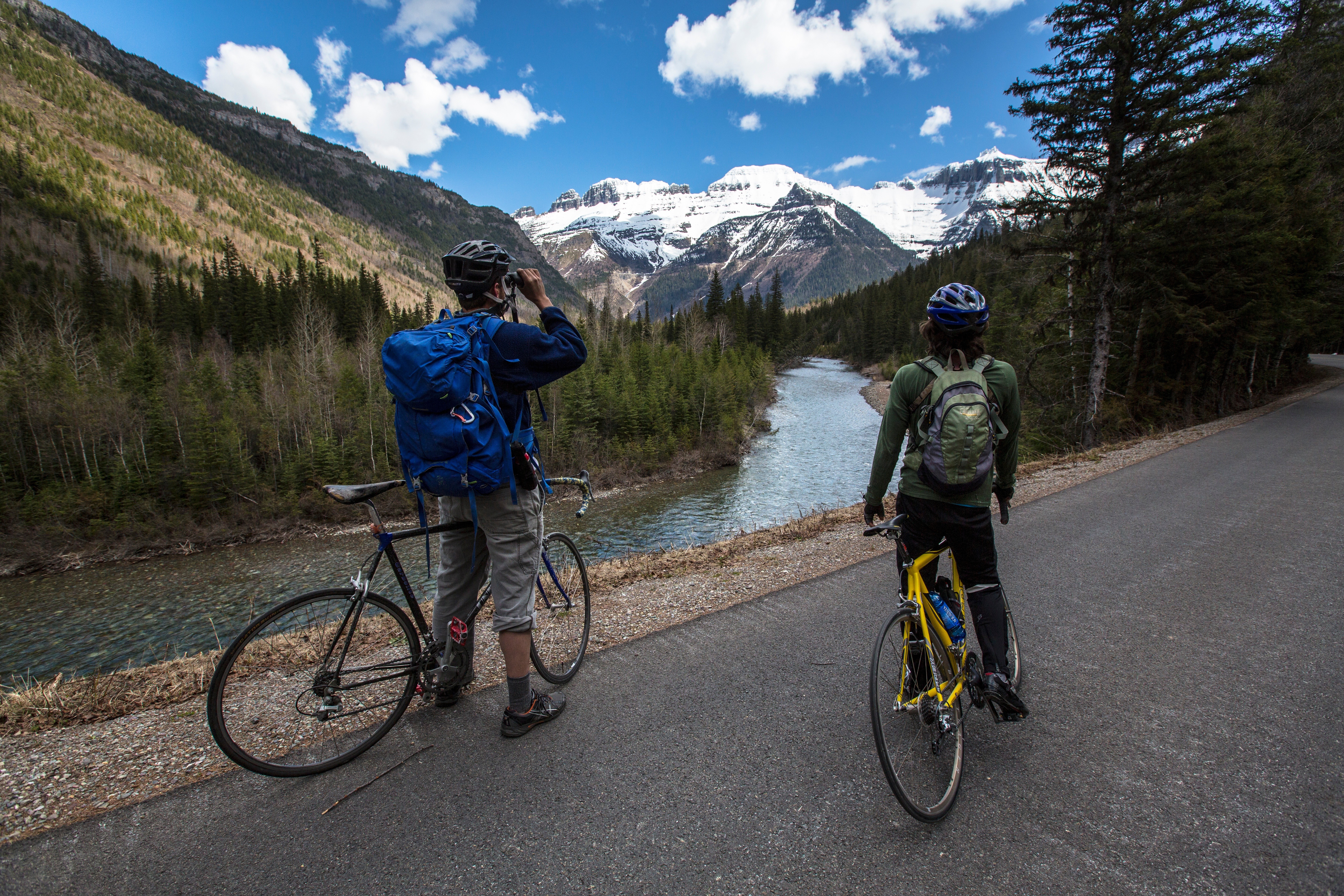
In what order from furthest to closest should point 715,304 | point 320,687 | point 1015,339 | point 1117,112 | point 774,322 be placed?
point 774,322, point 715,304, point 1015,339, point 1117,112, point 320,687

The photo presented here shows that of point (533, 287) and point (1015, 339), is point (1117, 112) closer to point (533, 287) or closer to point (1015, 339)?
point (1015, 339)

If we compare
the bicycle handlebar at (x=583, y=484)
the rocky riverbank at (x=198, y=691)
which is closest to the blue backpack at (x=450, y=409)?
the bicycle handlebar at (x=583, y=484)

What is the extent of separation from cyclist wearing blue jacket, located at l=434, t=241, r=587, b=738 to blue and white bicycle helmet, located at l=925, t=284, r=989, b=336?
1872 mm

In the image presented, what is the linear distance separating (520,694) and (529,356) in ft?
6.35

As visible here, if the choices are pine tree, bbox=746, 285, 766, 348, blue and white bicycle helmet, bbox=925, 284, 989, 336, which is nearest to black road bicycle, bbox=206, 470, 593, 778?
blue and white bicycle helmet, bbox=925, 284, 989, 336

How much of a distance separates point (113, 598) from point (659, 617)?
25424mm

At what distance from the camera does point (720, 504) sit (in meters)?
25.2

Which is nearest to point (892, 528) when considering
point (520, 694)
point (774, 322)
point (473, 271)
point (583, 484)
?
point (583, 484)

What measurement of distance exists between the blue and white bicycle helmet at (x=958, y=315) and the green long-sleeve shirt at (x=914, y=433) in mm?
188

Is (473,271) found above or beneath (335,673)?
above

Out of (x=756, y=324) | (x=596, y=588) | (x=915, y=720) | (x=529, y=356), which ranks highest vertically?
(x=756, y=324)

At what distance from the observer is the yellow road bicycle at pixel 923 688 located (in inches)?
103

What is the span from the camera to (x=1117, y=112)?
48.1ft

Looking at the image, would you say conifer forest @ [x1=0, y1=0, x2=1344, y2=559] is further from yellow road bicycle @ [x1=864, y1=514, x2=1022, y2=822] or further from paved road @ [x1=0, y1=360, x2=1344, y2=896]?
yellow road bicycle @ [x1=864, y1=514, x2=1022, y2=822]
